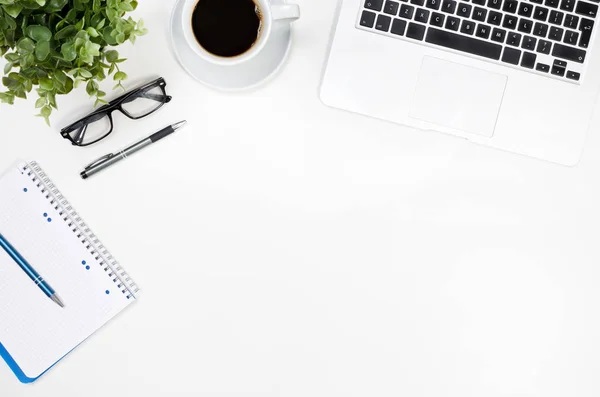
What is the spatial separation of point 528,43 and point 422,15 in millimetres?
166

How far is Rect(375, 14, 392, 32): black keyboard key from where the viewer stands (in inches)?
35.0

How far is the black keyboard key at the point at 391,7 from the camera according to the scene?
883 mm

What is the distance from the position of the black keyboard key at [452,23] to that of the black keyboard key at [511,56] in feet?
0.27

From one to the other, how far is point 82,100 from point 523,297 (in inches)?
31.1

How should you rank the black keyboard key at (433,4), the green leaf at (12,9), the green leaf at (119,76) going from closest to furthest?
the green leaf at (12,9) < the green leaf at (119,76) < the black keyboard key at (433,4)

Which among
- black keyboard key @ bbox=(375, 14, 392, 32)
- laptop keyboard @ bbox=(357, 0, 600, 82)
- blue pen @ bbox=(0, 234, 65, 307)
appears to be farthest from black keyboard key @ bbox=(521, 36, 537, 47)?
blue pen @ bbox=(0, 234, 65, 307)

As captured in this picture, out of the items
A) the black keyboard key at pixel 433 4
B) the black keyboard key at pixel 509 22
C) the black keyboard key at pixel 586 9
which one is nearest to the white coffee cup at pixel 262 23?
the black keyboard key at pixel 433 4

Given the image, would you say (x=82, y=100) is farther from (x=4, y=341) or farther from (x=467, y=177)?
(x=467, y=177)

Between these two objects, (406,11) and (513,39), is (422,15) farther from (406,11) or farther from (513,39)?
(513,39)

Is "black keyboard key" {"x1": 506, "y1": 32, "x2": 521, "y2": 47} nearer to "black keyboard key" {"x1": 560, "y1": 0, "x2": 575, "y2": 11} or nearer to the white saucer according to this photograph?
"black keyboard key" {"x1": 560, "y1": 0, "x2": 575, "y2": 11}

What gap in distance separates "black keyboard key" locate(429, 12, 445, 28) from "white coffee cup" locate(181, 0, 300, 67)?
22 centimetres

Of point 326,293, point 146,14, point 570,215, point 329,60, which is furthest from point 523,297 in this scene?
point 146,14

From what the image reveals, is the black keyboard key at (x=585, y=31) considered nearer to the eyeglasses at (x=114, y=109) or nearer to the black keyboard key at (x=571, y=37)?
the black keyboard key at (x=571, y=37)

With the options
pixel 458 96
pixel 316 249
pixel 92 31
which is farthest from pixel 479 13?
pixel 92 31
